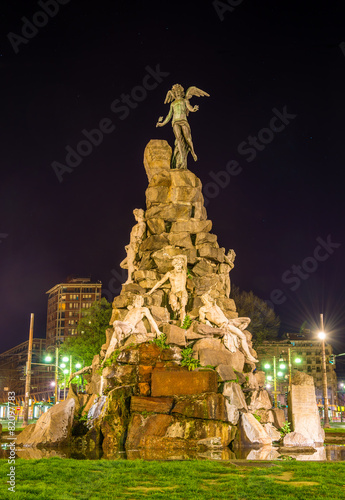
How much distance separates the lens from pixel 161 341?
2250 cm

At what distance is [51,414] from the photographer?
62.2 feet

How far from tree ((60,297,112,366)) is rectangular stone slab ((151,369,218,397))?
102ft

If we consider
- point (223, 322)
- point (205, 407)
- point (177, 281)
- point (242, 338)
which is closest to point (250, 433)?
point (205, 407)

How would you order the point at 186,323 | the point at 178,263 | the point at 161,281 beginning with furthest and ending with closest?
the point at 161,281 → the point at 178,263 → the point at 186,323

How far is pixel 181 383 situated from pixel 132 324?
5187 millimetres

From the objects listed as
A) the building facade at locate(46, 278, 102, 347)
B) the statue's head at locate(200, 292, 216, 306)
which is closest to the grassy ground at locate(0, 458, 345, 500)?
the statue's head at locate(200, 292, 216, 306)

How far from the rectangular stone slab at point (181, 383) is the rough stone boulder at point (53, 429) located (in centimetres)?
315

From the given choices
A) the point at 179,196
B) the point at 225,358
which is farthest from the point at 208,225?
the point at 225,358

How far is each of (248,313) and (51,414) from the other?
38508 mm

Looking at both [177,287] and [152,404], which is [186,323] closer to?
[177,287]

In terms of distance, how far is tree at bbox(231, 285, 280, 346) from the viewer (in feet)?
179

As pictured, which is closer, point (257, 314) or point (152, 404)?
point (152, 404)

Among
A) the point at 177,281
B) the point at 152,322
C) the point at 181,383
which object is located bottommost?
the point at 181,383

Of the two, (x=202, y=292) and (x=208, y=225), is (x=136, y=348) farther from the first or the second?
(x=208, y=225)
